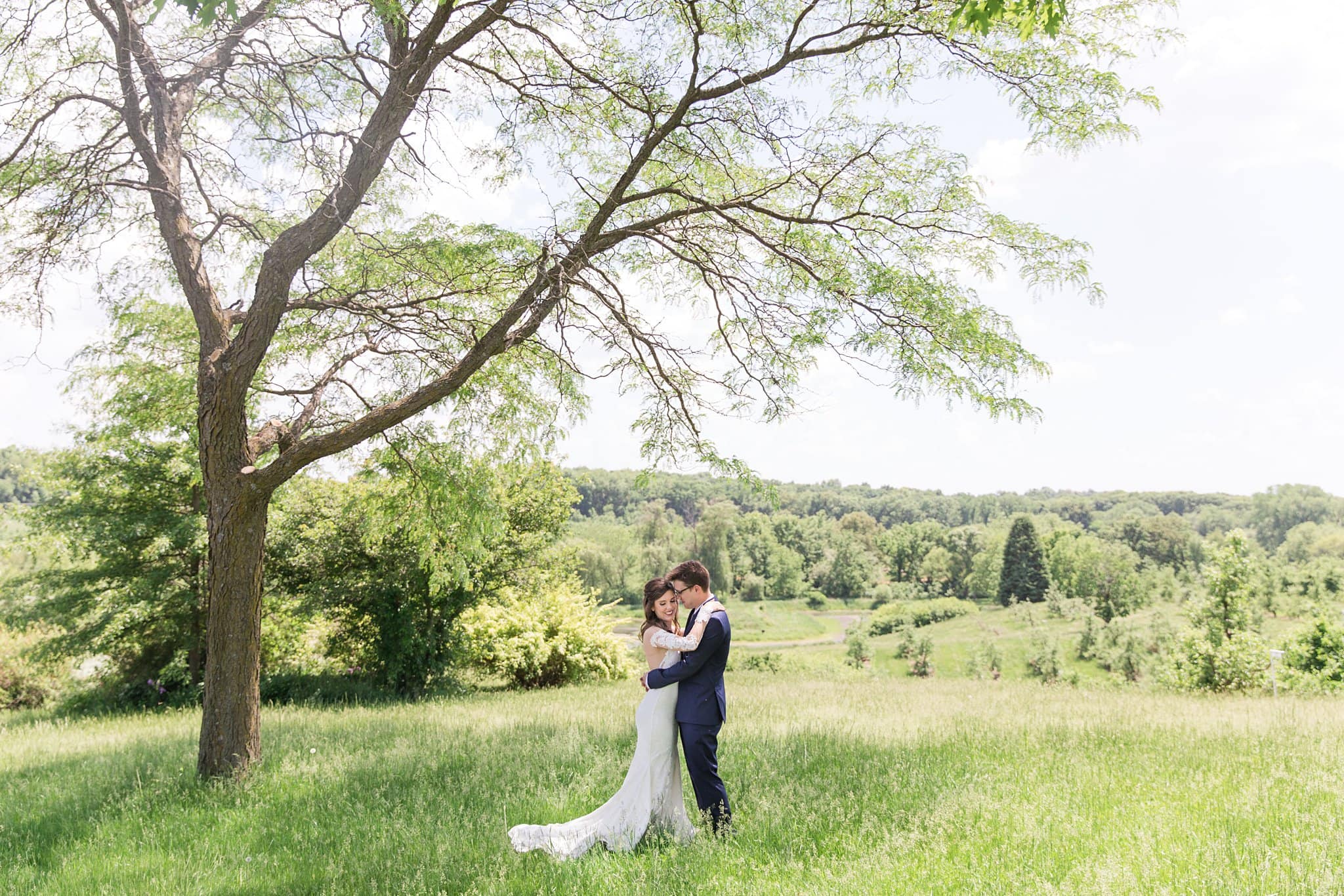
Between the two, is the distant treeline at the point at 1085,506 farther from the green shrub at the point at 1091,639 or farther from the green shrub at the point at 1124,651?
the green shrub at the point at 1124,651

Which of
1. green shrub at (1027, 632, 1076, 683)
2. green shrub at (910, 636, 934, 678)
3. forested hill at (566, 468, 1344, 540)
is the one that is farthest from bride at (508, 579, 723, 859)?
forested hill at (566, 468, 1344, 540)

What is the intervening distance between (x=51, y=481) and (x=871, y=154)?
Result: 1738 centimetres

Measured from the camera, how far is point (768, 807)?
586 cm

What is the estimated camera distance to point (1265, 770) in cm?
639

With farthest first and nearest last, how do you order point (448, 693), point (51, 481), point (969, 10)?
1. point (448, 693)
2. point (51, 481)
3. point (969, 10)

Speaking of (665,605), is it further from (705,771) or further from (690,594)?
(705,771)

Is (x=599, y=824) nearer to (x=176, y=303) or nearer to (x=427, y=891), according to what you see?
(x=427, y=891)

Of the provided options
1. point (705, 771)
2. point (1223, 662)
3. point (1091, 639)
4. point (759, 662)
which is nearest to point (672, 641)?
point (705, 771)

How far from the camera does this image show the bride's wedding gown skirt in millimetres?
5512

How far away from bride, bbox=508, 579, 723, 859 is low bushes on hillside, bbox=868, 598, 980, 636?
91796 millimetres

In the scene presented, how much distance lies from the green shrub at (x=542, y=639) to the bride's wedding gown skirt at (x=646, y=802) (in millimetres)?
13062

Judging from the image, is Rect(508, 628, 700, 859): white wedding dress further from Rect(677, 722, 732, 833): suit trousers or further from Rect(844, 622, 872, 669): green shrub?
Rect(844, 622, 872, 669): green shrub

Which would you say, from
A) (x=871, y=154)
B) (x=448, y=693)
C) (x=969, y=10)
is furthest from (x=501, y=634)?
(x=969, y=10)

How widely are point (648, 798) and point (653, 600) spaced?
1466 millimetres
